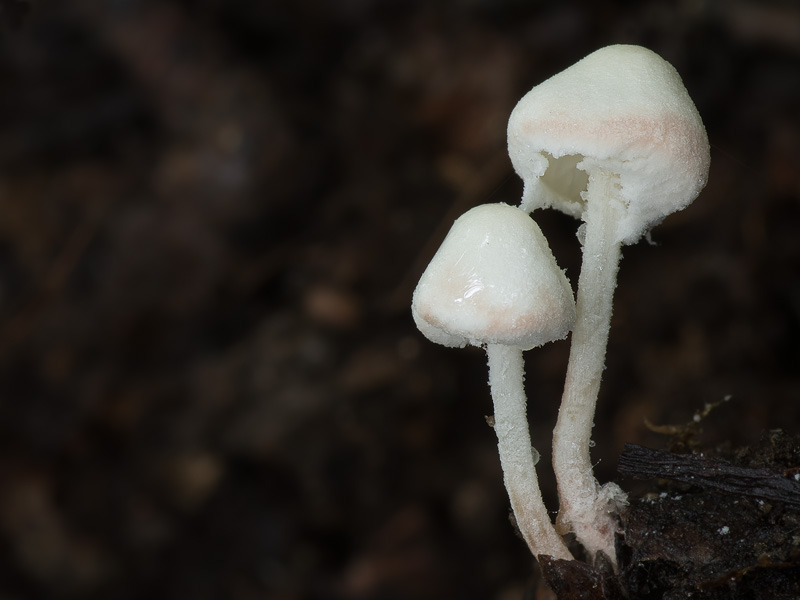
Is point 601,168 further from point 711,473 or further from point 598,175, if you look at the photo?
point 711,473

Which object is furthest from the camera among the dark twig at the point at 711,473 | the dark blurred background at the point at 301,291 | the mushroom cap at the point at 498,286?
the dark blurred background at the point at 301,291

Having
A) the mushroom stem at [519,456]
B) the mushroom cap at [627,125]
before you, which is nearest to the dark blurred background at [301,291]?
the mushroom stem at [519,456]

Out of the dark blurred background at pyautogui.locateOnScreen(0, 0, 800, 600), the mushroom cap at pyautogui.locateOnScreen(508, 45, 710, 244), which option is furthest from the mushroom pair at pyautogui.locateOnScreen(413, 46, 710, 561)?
the dark blurred background at pyautogui.locateOnScreen(0, 0, 800, 600)

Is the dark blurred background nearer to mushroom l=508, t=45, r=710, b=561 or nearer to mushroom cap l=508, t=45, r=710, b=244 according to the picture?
mushroom l=508, t=45, r=710, b=561

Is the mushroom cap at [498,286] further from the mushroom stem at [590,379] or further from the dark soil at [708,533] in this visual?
the dark soil at [708,533]

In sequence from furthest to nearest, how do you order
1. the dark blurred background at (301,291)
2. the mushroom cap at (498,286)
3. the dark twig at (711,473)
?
the dark blurred background at (301,291)
the dark twig at (711,473)
the mushroom cap at (498,286)

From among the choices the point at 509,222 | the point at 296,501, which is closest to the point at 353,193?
the point at 296,501
